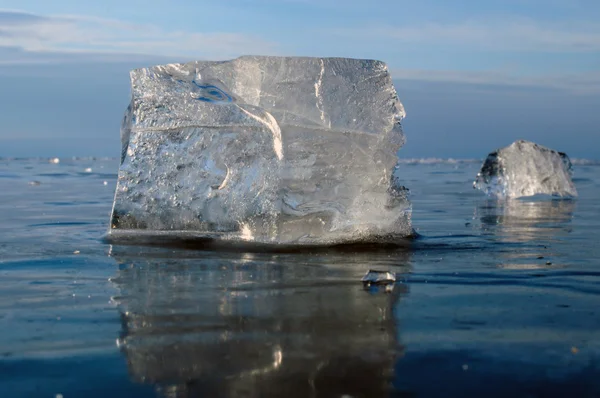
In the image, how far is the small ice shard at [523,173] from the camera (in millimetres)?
11562

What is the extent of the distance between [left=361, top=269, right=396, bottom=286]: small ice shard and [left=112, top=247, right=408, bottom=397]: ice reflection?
5 cm

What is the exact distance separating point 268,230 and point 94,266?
139cm

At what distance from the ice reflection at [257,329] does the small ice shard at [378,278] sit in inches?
1.9

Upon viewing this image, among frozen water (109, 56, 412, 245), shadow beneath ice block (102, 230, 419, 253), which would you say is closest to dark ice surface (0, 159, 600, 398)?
shadow beneath ice block (102, 230, 419, 253)

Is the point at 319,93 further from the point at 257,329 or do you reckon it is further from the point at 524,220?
the point at 257,329

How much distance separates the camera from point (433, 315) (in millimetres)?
2715

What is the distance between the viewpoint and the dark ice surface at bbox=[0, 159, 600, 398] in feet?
6.45

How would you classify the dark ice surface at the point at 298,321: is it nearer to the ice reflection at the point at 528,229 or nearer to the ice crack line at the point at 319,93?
the ice reflection at the point at 528,229

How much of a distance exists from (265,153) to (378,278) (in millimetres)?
1832

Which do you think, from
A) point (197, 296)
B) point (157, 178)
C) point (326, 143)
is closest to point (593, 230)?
point (326, 143)

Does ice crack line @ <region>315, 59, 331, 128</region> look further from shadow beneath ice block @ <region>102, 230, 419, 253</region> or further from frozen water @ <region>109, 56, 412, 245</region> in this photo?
shadow beneath ice block @ <region>102, 230, 419, 253</region>

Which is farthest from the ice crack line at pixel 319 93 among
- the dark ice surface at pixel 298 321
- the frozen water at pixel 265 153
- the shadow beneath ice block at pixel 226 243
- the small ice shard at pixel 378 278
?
the small ice shard at pixel 378 278

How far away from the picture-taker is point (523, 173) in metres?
11.8

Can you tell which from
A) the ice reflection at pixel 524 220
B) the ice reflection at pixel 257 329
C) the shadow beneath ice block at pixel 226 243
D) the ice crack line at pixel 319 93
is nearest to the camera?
the ice reflection at pixel 257 329
